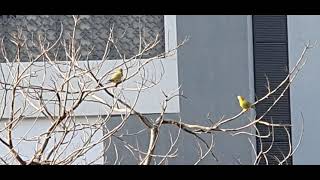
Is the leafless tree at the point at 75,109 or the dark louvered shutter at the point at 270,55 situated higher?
the dark louvered shutter at the point at 270,55

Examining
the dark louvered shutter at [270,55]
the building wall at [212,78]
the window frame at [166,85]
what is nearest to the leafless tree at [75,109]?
the window frame at [166,85]

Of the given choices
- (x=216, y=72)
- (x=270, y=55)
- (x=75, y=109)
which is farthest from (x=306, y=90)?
(x=75, y=109)

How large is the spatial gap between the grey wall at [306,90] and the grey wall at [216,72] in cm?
43

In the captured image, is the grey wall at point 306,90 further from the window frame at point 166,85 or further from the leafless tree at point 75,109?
Answer: the window frame at point 166,85

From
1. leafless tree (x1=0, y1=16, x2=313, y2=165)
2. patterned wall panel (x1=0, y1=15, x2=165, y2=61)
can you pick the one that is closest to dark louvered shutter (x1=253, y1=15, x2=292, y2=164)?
leafless tree (x1=0, y1=16, x2=313, y2=165)

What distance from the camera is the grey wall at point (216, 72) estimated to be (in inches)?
219

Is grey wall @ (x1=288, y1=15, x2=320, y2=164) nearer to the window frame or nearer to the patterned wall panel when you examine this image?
the window frame

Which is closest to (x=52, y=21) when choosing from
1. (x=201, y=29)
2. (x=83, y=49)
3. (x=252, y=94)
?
(x=83, y=49)

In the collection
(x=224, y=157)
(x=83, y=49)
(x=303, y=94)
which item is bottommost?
(x=224, y=157)

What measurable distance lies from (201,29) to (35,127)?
1796 millimetres

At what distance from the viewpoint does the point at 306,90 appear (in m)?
5.82
